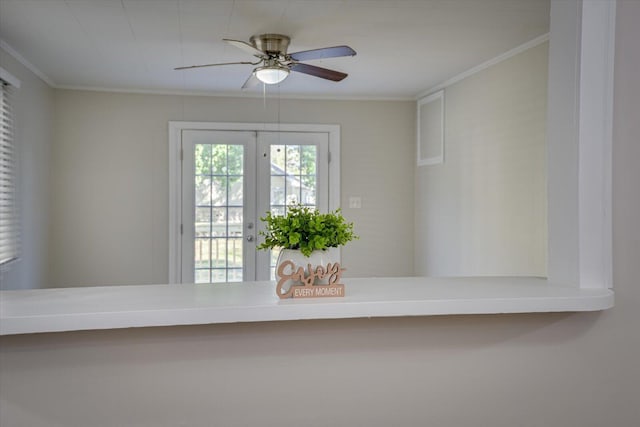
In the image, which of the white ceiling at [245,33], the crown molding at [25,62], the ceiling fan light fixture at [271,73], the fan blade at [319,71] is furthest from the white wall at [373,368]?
the crown molding at [25,62]

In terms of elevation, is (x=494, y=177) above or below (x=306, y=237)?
above

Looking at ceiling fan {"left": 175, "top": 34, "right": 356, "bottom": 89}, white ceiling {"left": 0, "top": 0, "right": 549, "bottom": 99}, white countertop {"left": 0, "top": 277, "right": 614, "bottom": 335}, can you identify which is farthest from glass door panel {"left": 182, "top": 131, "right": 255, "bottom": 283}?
white countertop {"left": 0, "top": 277, "right": 614, "bottom": 335}

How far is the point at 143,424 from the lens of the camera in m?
1.57

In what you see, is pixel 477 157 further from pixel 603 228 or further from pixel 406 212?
pixel 603 228

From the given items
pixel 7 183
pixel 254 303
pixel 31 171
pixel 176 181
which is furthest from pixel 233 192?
pixel 254 303

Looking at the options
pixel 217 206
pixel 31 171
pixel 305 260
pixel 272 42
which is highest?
pixel 272 42

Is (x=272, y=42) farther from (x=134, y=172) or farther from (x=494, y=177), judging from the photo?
(x=134, y=172)

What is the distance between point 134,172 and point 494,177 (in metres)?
3.17

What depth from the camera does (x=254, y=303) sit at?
1492 millimetres

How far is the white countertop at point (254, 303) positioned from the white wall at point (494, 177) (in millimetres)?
1867

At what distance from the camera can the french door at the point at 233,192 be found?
5.24m

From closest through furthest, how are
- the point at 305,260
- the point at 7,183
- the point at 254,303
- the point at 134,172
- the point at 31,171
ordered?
1. the point at 254,303
2. the point at 305,260
3. the point at 7,183
4. the point at 31,171
5. the point at 134,172

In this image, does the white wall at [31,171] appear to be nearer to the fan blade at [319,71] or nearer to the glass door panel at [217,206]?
the glass door panel at [217,206]

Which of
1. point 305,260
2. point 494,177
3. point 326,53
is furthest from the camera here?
point 494,177
